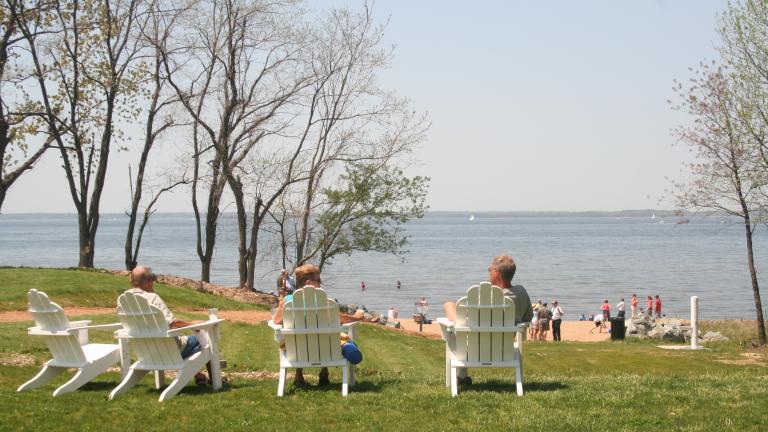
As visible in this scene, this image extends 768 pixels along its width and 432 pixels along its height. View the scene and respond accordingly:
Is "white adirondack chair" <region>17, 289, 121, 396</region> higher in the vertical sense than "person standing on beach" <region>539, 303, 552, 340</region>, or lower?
higher

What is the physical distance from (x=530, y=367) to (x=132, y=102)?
20274 mm

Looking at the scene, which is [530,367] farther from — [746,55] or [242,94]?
[242,94]

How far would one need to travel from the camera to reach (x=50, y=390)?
8781mm

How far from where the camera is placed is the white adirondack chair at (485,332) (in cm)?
803

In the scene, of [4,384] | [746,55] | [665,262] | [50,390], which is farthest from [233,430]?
[665,262]

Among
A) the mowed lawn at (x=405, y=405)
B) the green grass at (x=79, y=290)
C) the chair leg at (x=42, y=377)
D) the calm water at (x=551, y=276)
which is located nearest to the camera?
the mowed lawn at (x=405, y=405)

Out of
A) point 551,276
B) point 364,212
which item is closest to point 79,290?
point 364,212

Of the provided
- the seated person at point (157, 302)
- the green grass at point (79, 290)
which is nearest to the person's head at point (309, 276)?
the seated person at point (157, 302)

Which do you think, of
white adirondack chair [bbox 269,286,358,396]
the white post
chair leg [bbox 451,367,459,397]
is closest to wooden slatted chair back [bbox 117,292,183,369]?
white adirondack chair [bbox 269,286,358,396]

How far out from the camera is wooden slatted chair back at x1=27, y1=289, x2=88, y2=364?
Answer: 863cm

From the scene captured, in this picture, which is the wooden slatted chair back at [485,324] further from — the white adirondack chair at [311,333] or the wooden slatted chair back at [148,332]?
the wooden slatted chair back at [148,332]

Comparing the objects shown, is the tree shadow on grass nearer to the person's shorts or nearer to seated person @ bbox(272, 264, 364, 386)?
seated person @ bbox(272, 264, 364, 386)

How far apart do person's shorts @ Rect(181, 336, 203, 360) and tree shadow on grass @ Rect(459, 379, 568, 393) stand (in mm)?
2488

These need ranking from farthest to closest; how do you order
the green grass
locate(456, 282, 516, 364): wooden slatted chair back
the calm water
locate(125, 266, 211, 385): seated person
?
the calm water
the green grass
locate(125, 266, 211, 385): seated person
locate(456, 282, 516, 364): wooden slatted chair back
